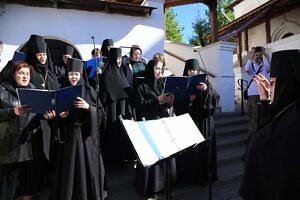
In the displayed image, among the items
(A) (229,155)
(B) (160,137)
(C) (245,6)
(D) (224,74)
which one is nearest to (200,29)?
(C) (245,6)

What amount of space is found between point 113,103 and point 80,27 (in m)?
3.82

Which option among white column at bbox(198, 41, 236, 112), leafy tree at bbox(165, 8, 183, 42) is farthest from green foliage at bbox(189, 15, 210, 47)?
white column at bbox(198, 41, 236, 112)

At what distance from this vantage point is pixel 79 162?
4.24m

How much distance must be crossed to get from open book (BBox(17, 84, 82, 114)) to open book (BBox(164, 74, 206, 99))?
1355 millimetres

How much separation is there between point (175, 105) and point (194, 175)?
122 cm

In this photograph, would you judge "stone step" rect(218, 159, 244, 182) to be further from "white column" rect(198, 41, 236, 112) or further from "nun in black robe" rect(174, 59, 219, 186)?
"white column" rect(198, 41, 236, 112)

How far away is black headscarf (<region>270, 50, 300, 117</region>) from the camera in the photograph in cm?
273

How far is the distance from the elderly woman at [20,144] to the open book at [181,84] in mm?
1626

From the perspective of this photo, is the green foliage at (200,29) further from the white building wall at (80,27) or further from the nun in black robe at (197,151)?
the nun in black robe at (197,151)

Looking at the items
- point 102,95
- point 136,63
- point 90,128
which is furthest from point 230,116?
point 90,128

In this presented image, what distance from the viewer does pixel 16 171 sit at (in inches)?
168

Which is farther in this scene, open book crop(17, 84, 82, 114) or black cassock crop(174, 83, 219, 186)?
black cassock crop(174, 83, 219, 186)

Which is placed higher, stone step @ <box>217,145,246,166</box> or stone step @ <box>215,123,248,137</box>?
stone step @ <box>215,123,248,137</box>

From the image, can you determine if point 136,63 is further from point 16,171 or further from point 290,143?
point 290,143
